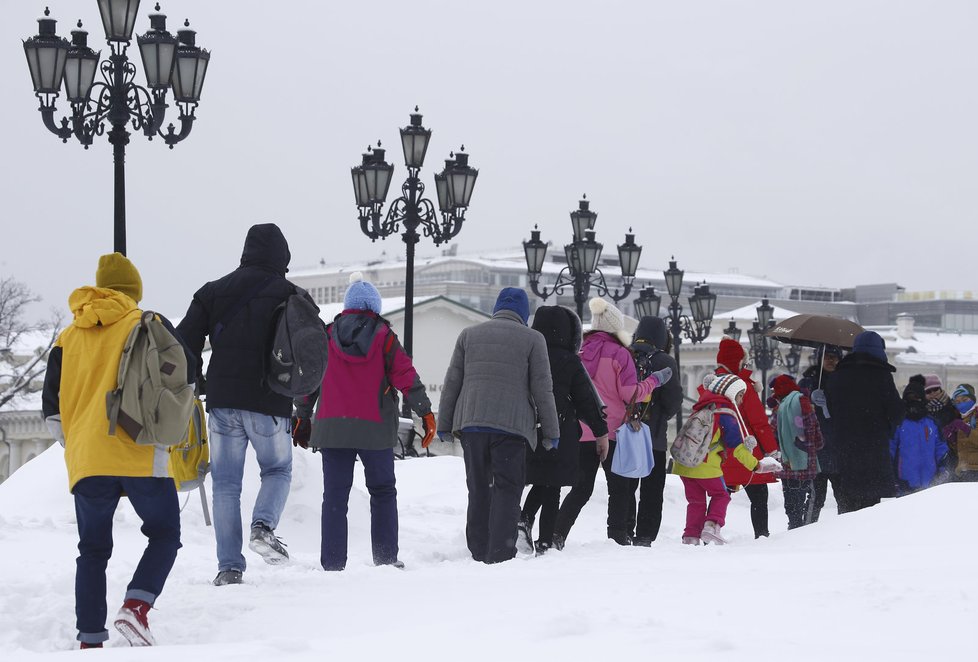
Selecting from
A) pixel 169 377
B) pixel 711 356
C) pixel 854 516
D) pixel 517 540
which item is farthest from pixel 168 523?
pixel 711 356

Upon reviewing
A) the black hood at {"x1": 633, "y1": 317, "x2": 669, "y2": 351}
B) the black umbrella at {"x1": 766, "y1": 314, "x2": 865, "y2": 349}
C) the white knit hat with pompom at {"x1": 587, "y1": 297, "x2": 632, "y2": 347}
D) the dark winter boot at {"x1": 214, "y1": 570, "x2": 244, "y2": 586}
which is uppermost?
the white knit hat with pompom at {"x1": 587, "y1": 297, "x2": 632, "y2": 347}

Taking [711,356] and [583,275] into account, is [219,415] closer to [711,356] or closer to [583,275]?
[583,275]

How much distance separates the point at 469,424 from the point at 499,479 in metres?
0.34

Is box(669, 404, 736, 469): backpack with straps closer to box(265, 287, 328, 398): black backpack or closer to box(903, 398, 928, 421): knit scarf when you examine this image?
box(903, 398, 928, 421): knit scarf

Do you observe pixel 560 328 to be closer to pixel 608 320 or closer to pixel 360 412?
pixel 608 320

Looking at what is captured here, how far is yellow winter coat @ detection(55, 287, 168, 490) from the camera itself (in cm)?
552

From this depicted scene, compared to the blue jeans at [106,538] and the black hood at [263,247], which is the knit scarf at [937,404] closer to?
the black hood at [263,247]

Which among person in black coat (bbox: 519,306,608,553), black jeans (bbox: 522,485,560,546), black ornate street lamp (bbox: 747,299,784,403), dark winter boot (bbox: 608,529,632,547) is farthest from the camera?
black ornate street lamp (bbox: 747,299,784,403)

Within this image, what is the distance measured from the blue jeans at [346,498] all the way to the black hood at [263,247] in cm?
125

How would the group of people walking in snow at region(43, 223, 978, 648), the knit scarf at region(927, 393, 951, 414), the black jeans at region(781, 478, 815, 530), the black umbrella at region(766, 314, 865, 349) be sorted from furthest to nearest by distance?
1. the black umbrella at region(766, 314, 865, 349)
2. the knit scarf at region(927, 393, 951, 414)
3. the black jeans at region(781, 478, 815, 530)
4. the group of people walking in snow at region(43, 223, 978, 648)

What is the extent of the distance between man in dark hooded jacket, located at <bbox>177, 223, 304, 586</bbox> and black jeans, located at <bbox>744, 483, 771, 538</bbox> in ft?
15.6

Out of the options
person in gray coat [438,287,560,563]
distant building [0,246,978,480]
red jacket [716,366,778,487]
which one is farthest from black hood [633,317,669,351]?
distant building [0,246,978,480]

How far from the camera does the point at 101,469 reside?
549 cm

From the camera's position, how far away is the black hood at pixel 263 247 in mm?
7262
